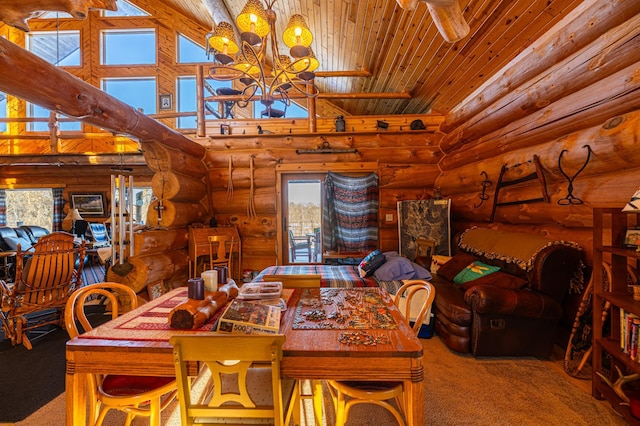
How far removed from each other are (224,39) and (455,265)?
138 inches

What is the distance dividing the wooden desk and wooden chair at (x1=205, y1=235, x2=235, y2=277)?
104mm

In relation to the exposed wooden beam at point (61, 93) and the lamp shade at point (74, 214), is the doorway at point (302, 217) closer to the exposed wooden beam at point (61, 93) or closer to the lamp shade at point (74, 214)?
the exposed wooden beam at point (61, 93)

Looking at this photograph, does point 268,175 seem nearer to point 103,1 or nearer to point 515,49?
point 103,1

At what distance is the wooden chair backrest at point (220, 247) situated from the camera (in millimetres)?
4488

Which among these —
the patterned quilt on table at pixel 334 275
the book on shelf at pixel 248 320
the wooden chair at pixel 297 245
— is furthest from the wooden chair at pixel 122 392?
the wooden chair at pixel 297 245

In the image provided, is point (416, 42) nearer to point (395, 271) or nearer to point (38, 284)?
point (395, 271)

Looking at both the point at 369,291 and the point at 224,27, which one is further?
the point at 224,27

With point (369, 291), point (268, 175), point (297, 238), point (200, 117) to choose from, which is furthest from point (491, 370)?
point (200, 117)

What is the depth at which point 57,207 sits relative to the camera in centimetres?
757

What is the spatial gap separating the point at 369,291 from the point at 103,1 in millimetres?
2523

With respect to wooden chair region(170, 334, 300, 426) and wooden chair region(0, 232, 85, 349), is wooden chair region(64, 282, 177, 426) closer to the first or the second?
wooden chair region(170, 334, 300, 426)

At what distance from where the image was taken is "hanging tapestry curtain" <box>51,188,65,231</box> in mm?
7562

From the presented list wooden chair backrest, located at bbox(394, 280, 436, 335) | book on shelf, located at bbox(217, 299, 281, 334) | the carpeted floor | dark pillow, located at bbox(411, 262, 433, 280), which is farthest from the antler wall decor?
the carpeted floor

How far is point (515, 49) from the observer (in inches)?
122
